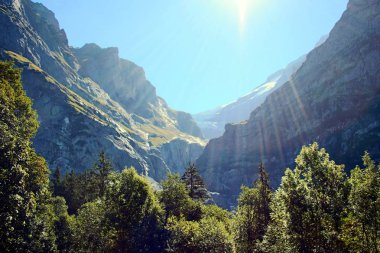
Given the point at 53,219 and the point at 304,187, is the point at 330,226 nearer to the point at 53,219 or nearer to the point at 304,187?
the point at 304,187

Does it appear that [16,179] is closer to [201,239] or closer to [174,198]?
[201,239]

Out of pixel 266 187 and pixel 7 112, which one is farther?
pixel 266 187

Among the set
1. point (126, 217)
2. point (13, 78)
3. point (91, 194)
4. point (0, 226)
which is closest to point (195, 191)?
point (91, 194)

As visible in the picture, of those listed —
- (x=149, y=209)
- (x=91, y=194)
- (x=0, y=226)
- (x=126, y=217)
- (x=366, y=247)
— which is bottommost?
(x=0, y=226)

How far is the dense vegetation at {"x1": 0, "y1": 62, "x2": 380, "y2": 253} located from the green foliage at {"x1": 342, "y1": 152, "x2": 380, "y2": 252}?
74 mm

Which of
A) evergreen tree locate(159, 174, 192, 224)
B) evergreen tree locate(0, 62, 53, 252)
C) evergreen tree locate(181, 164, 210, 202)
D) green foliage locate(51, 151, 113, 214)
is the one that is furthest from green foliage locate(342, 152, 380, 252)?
green foliage locate(51, 151, 113, 214)

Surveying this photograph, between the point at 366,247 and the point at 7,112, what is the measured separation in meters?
34.8

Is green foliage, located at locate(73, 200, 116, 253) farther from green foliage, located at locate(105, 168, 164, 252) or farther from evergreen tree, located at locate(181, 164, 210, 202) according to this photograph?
evergreen tree, located at locate(181, 164, 210, 202)

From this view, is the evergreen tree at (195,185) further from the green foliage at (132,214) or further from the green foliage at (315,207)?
the green foliage at (315,207)

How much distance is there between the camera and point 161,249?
61031 mm

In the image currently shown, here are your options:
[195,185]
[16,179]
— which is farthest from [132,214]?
[195,185]

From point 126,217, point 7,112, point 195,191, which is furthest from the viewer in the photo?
point 195,191

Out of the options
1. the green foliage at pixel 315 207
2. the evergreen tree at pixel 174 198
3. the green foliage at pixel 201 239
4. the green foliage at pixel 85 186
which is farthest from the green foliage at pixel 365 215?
the green foliage at pixel 85 186

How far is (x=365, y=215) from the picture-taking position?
26.8 metres
